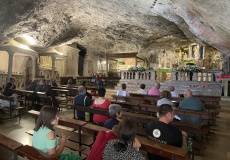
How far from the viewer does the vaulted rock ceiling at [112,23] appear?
26.1 ft

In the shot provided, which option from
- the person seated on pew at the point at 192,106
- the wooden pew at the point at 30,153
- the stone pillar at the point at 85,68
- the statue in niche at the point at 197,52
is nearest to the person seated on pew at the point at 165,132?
the wooden pew at the point at 30,153

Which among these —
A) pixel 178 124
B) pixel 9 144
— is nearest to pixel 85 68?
pixel 178 124

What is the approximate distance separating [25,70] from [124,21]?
32.4ft

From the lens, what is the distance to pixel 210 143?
4.38 metres

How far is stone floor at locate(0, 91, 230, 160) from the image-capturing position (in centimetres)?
362

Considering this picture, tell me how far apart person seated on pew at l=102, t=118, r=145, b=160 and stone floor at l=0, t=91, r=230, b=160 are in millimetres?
1563

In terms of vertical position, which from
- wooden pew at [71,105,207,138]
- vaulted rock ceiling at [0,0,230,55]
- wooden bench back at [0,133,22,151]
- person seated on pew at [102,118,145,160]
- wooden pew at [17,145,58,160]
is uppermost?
vaulted rock ceiling at [0,0,230,55]

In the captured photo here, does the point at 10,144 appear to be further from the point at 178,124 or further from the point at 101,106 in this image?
the point at 178,124

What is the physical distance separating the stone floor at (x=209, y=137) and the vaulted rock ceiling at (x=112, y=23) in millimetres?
3275

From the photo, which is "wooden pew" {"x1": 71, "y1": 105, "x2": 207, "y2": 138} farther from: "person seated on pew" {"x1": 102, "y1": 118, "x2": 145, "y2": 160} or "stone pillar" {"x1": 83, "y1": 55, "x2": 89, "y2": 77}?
"stone pillar" {"x1": 83, "y1": 55, "x2": 89, "y2": 77}

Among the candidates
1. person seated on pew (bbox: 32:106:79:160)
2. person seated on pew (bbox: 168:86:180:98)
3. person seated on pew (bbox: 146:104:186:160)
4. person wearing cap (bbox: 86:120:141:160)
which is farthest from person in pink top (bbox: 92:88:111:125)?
person seated on pew (bbox: 168:86:180:98)

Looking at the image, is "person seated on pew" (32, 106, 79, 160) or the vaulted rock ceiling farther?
the vaulted rock ceiling

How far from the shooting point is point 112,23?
15.1 m

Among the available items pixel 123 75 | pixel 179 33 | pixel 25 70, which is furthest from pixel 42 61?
pixel 179 33
